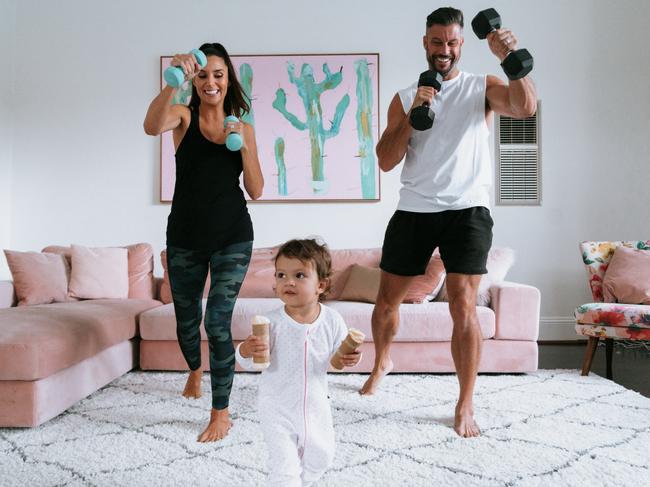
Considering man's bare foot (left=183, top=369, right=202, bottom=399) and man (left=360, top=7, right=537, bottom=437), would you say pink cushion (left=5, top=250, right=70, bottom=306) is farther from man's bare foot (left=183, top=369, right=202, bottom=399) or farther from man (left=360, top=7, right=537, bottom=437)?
man (left=360, top=7, right=537, bottom=437)

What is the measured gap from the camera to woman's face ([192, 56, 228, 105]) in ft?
7.01

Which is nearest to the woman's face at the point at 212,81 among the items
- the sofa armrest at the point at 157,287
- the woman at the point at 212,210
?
the woman at the point at 212,210

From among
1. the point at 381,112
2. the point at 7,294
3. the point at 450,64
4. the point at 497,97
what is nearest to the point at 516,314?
the point at 497,97

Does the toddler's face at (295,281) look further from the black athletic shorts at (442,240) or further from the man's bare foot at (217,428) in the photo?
the black athletic shorts at (442,240)

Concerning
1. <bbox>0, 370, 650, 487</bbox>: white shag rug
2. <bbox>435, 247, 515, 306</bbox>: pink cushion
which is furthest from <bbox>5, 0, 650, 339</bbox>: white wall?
<bbox>0, 370, 650, 487</bbox>: white shag rug

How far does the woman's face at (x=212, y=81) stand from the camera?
7.01 ft

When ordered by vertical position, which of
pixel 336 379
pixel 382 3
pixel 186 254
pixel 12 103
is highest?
pixel 382 3

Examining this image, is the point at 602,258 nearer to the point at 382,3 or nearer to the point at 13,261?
the point at 382,3

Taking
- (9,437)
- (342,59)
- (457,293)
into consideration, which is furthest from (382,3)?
(9,437)

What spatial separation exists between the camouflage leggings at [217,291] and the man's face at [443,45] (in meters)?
0.98

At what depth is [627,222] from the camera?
4.58 metres

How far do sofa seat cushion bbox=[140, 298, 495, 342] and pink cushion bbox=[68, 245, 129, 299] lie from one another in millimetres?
666

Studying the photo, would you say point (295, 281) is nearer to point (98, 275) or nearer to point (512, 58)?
point (512, 58)

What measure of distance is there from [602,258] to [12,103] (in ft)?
14.6
